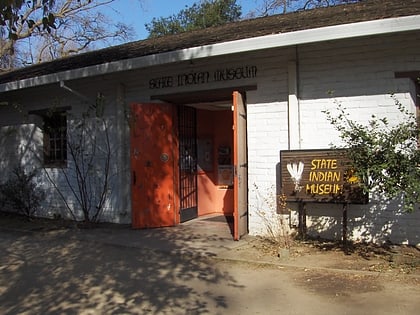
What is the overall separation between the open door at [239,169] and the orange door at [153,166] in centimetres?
186

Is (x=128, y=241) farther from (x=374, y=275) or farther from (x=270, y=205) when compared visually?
(x=374, y=275)

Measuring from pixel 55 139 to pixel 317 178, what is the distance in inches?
298

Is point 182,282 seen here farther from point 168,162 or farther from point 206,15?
point 206,15

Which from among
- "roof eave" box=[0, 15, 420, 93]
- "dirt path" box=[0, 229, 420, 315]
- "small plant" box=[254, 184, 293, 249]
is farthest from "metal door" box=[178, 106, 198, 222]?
"dirt path" box=[0, 229, 420, 315]

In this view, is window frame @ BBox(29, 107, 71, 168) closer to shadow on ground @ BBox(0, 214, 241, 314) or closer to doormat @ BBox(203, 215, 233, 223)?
shadow on ground @ BBox(0, 214, 241, 314)

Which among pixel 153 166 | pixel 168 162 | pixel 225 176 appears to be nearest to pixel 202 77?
pixel 168 162

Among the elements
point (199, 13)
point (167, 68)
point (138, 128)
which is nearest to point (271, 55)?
point (167, 68)

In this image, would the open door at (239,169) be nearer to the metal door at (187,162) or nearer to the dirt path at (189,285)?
the dirt path at (189,285)

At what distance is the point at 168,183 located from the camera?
10258 millimetres

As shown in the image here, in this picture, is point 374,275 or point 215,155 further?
point 215,155

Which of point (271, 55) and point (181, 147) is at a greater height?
point (271, 55)

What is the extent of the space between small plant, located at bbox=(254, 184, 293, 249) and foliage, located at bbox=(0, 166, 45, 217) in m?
6.20

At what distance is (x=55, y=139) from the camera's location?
1283 cm

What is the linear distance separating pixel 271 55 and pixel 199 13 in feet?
94.1
